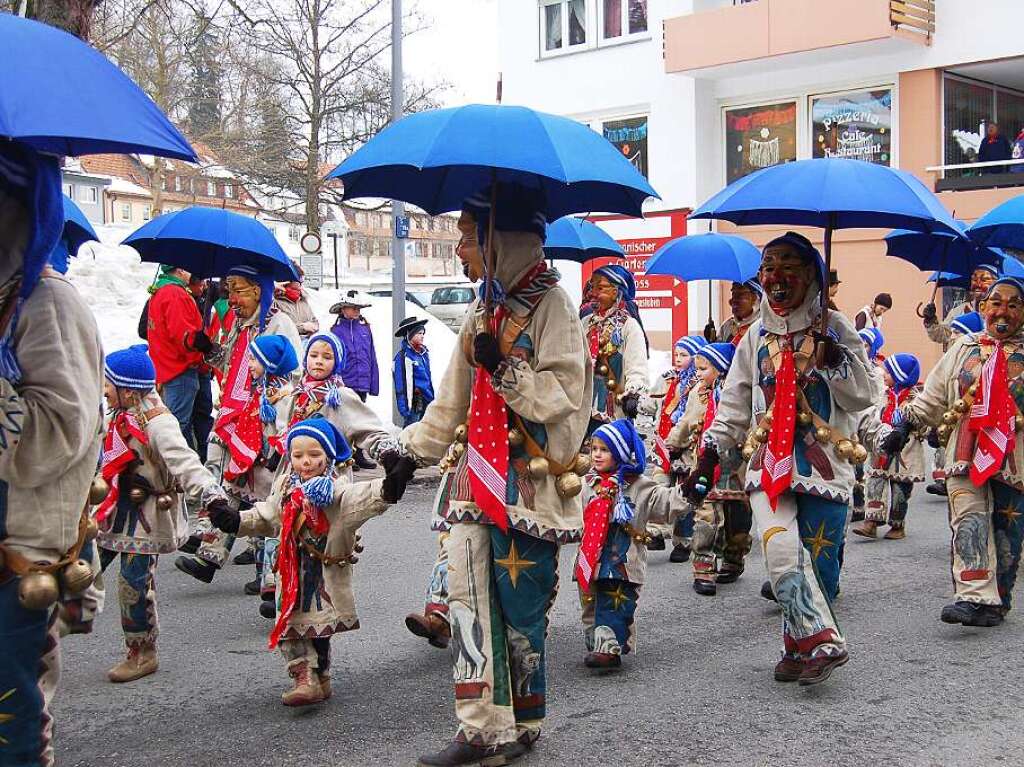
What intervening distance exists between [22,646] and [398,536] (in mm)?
6224

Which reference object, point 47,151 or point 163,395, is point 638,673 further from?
point 163,395

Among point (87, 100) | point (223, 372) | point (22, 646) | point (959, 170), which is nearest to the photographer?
point (87, 100)

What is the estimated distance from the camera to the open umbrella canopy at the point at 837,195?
5.33 m

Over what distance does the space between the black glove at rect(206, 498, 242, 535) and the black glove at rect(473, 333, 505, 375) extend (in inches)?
47.5

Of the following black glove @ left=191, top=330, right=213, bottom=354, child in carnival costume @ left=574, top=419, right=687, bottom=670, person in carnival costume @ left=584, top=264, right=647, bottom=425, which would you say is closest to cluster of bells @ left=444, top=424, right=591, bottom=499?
child in carnival costume @ left=574, top=419, right=687, bottom=670

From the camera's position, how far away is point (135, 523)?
5688mm

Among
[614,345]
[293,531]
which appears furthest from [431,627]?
[614,345]

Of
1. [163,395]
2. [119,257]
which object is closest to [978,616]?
[163,395]

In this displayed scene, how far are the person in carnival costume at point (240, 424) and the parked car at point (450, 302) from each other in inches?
1002

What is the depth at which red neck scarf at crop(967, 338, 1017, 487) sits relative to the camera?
6543 millimetres

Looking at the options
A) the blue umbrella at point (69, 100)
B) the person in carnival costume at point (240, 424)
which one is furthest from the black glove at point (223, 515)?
the person in carnival costume at point (240, 424)

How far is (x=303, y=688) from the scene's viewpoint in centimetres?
526

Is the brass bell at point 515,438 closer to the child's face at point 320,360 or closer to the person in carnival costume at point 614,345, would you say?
the child's face at point 320,360

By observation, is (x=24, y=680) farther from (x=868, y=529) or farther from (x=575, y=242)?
(x=868, y=529)
